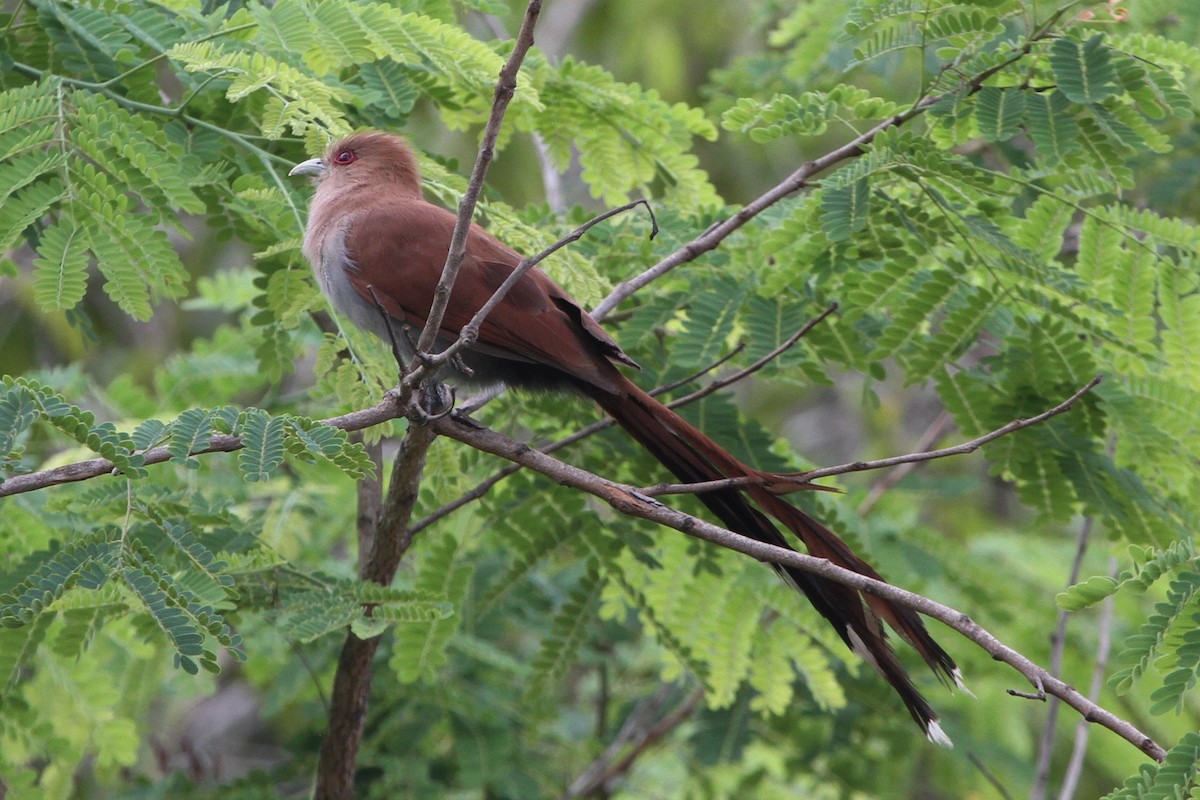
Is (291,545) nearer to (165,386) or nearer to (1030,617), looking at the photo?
(165,386)

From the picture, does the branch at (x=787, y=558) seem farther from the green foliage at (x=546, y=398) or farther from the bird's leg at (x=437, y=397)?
the bird's leg at (x=437, y=397)

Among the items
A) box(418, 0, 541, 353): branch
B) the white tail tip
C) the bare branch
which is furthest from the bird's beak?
the bare branch

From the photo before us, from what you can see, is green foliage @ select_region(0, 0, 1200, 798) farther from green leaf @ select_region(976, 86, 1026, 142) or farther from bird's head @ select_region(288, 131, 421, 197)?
bird's head @ select_region(288, 131, 421, 197)

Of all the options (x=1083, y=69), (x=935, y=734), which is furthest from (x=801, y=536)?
(x=1083, y=69)

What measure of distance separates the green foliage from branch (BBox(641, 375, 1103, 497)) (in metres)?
0.32

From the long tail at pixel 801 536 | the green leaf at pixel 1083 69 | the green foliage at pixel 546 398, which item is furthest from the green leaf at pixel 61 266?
the green leaf at pixel 1083 69

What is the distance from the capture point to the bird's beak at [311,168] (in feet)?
11.3

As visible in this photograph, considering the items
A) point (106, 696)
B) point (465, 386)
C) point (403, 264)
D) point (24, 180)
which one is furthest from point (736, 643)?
point (24, 180)

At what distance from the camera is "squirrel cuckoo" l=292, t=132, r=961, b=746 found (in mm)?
2740

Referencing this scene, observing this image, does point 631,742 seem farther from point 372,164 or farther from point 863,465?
point 863,465

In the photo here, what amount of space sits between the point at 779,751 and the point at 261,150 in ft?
10.8

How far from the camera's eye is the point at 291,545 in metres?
4.25

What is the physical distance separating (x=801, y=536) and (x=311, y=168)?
6.05 ft

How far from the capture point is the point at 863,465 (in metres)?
2.46
